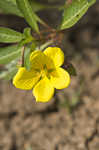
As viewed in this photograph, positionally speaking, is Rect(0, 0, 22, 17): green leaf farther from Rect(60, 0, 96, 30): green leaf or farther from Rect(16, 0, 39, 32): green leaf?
Rect(60, 0, 96, 30): green leaf

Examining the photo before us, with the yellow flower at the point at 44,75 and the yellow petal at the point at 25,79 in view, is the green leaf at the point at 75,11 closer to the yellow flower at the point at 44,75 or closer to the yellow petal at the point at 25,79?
the yellow flower at the point at 44,75

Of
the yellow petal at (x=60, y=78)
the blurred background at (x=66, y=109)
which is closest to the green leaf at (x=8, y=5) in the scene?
the yellow petal at (x=60, y=78)

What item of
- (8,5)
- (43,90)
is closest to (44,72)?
(43,90)

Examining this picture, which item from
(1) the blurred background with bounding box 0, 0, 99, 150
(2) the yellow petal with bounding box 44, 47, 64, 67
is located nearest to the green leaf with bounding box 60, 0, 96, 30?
(2) the yellow petal with bounding box 44, 47, 64, 67

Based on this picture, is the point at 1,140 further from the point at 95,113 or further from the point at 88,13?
the point at 88,13

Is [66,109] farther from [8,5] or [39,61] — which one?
[8,5]

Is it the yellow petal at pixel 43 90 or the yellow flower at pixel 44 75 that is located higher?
the yellow flower at pixel 44 75
